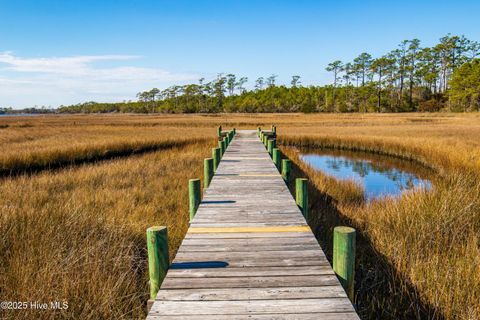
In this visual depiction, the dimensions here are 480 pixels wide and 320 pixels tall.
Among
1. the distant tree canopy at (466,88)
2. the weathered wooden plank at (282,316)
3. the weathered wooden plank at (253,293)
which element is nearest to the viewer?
the weathered wooden plank at (282,316)

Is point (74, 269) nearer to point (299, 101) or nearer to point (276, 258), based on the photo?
point (276, 258)

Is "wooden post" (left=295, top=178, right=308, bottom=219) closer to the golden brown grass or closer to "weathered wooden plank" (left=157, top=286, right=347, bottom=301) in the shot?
the golden brown grass

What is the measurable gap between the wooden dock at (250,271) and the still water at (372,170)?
7.06 metres

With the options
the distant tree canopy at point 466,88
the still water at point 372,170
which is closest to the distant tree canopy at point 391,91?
the distant tree canopy at point 466,88

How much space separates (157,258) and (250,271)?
1.06 meters

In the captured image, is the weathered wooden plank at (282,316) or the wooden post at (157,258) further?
the wooden post at (157,258)

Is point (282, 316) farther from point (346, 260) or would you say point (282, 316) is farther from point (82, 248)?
point (82, 248)

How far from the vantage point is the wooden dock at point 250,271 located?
291cm

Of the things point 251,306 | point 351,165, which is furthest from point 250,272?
point 351,165

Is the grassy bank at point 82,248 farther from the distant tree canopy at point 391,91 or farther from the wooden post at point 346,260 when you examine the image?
the distant tree canopy at point 391,91

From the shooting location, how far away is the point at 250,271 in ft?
11.8

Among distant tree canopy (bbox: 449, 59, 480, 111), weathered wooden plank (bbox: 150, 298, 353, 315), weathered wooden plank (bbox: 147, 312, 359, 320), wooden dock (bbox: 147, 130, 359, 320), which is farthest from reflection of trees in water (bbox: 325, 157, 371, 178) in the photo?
distant tree canopy (bbox: 449, 59, 480, 111)

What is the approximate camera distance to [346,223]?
7.30 meters

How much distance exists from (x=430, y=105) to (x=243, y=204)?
72.7 metres
